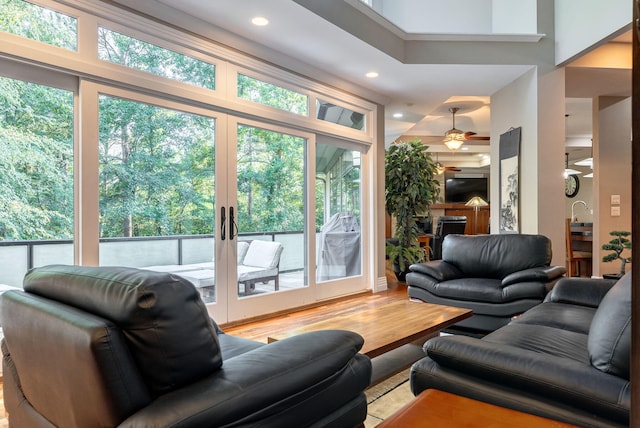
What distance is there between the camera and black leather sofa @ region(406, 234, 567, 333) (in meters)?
3.22

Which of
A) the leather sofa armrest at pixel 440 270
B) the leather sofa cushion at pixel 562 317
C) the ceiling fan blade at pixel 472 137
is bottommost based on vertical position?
the leather sofa cushion at pixel 562 317

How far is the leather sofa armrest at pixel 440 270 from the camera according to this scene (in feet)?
12.5

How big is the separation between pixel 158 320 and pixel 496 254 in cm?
357

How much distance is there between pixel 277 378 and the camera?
1.15 m

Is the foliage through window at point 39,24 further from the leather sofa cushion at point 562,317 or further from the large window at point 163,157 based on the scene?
the leather sofa cushion at point 562,317

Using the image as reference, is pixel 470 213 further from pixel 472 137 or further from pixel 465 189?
pixel 472 137

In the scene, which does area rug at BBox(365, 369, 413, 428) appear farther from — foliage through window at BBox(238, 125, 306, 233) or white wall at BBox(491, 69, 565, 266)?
white wall at BBox(491, 69, 565, 266)

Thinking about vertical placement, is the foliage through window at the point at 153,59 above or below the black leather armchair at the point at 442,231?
above

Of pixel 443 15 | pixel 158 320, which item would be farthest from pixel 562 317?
pixel 443 15

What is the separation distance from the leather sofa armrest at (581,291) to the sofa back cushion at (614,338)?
4.21 ft

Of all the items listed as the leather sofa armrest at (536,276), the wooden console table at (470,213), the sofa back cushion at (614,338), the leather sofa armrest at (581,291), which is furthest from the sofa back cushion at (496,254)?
the wooden console table at (470,213)

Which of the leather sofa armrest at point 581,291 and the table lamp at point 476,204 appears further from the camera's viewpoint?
the table lamp at point 476,204

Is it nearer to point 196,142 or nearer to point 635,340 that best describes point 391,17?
point 196,142

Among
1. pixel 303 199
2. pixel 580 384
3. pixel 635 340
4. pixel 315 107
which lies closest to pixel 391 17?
pixel 315 107
